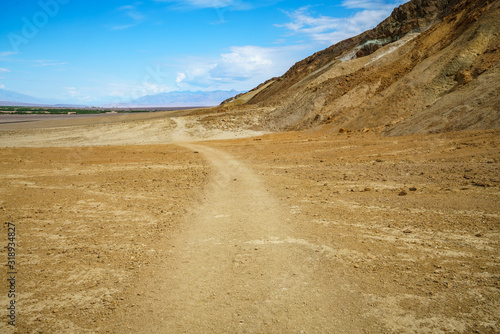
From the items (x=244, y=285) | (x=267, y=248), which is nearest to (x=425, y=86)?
(x=267, y=248)

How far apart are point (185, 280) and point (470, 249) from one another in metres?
4.74

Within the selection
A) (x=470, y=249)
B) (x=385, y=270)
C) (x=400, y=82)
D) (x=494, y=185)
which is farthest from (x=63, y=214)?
(x=400, y=82)

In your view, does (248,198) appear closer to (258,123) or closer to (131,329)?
(131,329)

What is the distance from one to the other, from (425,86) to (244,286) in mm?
21324

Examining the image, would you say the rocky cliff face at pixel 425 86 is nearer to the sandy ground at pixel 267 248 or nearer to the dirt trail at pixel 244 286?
the sandy ground at pixel 267 248

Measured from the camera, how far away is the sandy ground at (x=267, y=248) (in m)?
4.20

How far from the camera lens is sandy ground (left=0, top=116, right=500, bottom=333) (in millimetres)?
4199

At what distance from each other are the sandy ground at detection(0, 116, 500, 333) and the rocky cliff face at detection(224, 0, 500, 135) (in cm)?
416

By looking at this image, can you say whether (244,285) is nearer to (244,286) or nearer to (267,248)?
→ (244,286)

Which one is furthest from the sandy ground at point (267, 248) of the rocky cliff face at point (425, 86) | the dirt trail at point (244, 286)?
the rocky cliff face at point (425, 86)

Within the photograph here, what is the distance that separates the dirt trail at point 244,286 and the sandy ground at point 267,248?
23 mm

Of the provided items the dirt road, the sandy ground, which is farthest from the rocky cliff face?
the dirt road

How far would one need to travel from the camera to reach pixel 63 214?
8.45 meters

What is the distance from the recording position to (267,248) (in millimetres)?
6141
